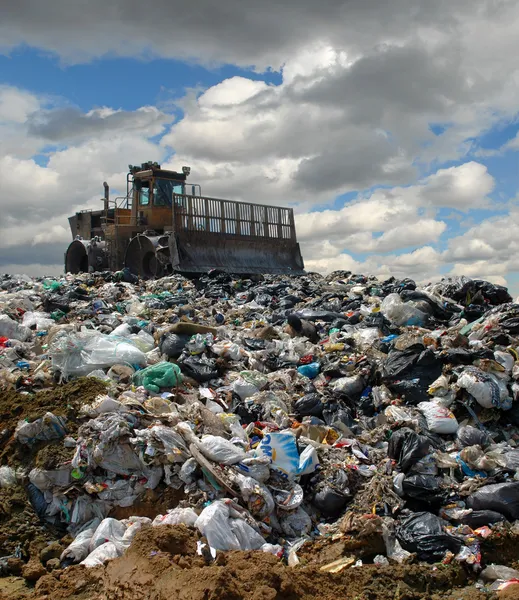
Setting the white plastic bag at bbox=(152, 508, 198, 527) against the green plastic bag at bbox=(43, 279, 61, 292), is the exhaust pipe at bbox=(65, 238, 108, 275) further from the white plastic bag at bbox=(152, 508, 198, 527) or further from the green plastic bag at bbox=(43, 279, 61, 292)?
the white plastic bag at bbox=(152, 508, 198, 527)

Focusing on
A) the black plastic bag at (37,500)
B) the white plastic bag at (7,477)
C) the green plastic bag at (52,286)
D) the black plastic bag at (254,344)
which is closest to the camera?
the black plastic bag at (37,500)

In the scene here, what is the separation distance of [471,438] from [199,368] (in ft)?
8.18

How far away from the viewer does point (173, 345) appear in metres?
6.09

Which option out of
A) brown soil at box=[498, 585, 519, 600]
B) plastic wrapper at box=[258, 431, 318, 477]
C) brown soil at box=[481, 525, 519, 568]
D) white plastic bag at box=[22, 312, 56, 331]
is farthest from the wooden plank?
brown soil at box=[498, 585, 519, 600]

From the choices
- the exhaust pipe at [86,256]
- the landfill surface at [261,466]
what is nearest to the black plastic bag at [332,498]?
the landfill surface at [261,466]

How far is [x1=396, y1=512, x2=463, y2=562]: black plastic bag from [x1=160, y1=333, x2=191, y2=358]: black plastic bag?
119 inches

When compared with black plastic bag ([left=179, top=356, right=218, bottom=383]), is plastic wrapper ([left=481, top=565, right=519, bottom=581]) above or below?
below

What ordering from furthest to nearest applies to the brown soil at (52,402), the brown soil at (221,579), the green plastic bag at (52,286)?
the green plastic bag at (52,286)
the brown soil at (52,402)
the brown soil at (221,579)

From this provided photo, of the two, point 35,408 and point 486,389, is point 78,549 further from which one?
point 486,389

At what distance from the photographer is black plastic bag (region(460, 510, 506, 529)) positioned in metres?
3.83

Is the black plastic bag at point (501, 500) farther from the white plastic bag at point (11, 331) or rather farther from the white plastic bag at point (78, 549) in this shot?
the white plastic bag at point (11, 331)

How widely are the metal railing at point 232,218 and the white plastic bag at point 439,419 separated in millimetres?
7813

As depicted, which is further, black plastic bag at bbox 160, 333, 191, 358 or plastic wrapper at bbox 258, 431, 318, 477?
black plastic bag at bbox 160, 333, 191, 358

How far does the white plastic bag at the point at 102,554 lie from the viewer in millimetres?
3326
